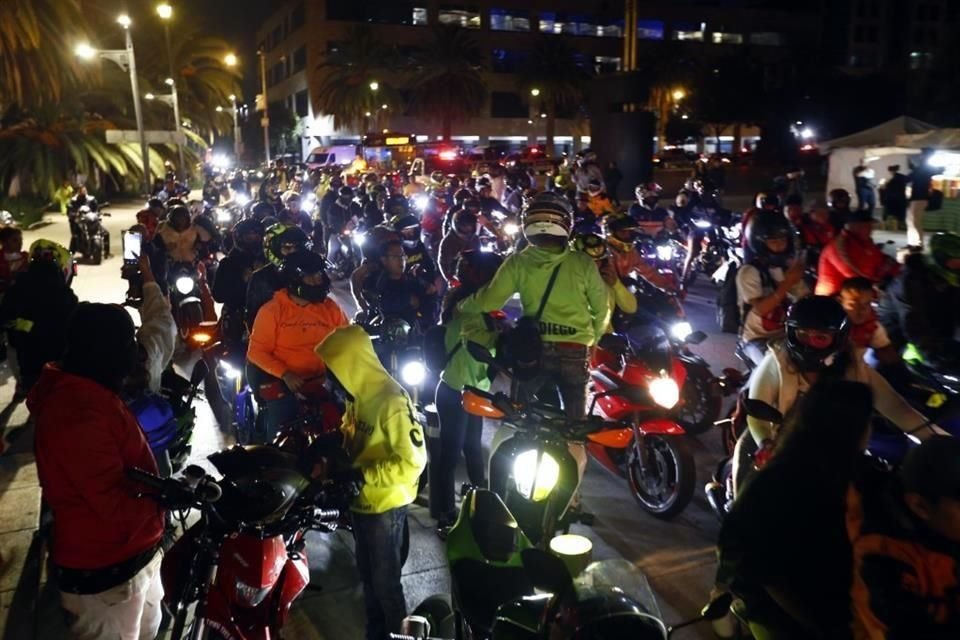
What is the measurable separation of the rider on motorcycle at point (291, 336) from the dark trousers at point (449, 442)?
89 cm

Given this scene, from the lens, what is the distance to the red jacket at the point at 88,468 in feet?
9.63

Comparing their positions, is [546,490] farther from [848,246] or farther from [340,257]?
[340,257]

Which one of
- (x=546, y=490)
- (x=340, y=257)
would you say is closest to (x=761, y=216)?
(x=546, y=490)

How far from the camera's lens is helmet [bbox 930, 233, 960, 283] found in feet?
20.1

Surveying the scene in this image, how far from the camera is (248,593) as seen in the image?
3277 millimetres

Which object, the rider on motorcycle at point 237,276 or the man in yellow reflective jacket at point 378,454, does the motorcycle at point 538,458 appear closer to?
the man in yellow reflective jacket at point 378,454

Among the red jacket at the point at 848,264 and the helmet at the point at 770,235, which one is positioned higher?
the helmet at the point at 770,235

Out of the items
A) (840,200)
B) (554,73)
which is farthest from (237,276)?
(554,73)

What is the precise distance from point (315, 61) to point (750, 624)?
7232 cm

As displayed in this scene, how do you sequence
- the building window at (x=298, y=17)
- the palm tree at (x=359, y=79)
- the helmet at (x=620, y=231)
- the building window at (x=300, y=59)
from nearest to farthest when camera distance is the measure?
1. the helmet at (x=620, y=231)
2. the palm tree at (x=359, y=79)
3. the building window at (x=298, y=17)
4. the building window at (x=300, y=59)

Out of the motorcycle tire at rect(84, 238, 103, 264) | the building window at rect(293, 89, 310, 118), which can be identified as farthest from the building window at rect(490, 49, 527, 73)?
the motorcycle tire at rect(84, 238, 103, 264)

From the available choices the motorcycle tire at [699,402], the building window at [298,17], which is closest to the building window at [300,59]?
the building window at [298,17]

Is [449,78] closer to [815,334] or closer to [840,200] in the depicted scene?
[840,200]

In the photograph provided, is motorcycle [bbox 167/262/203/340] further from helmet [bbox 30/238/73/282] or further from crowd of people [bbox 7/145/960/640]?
helmet [bbox 30/238/73/282]
